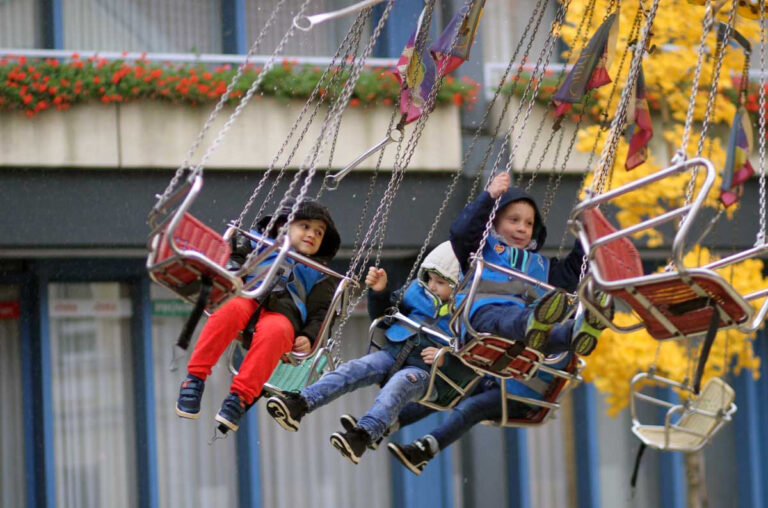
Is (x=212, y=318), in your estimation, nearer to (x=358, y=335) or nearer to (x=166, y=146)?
(x=166, y=146)

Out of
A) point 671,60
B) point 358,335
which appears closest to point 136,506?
point 358,335

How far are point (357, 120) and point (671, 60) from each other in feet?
9.31

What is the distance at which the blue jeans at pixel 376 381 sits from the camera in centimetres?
756

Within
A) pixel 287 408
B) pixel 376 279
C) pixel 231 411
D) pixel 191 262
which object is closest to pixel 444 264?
pixel 376 279

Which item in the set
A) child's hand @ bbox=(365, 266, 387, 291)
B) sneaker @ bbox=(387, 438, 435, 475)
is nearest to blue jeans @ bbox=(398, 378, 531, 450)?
sneaker @ bbox=(387, 438, 435, 475)

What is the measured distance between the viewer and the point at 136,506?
1435 centimetres

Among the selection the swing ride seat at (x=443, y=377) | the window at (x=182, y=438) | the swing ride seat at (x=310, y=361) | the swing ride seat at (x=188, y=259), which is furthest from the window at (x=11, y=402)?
the swing ride seat at (x=188, y=259)

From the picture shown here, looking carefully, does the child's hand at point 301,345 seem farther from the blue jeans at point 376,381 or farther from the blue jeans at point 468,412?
the blue jeans at point 468,412

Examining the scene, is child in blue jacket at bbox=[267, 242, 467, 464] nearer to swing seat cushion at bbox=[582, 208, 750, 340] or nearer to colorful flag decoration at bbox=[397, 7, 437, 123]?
colorful flag decoration at bbox=[397, 7, 437, 123]

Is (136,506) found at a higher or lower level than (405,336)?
lower

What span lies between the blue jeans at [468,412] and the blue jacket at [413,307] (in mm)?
566

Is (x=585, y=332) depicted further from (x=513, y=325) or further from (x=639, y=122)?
(x=639, y=122)

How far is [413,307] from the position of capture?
27.3 ft

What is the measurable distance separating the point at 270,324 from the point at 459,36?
75.0 inches
